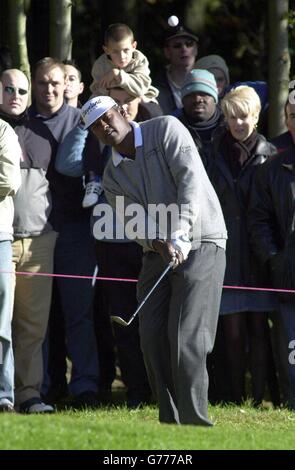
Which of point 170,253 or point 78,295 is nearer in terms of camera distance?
point 170,253

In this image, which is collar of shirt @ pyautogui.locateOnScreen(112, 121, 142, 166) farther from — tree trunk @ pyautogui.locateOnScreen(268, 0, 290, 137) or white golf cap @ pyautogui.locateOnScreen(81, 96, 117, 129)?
tree trunk @ pyautogui.locateOnScreen(268, 0, 290, 137)

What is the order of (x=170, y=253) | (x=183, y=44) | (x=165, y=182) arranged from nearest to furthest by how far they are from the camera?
(x=170, y=253) → (x=165, y=182) → (x=183, y=44)

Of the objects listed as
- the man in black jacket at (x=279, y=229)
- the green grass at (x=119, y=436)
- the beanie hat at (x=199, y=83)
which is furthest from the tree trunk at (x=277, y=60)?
the green grass at (x=119, y=436)

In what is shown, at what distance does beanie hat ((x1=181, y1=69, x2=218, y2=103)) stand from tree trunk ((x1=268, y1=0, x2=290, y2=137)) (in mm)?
1201

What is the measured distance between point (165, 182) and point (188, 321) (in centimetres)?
100

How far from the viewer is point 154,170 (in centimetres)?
1006

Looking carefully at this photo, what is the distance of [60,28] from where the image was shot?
46.2 ft

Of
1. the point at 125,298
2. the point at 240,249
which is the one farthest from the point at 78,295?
the point at 240,249

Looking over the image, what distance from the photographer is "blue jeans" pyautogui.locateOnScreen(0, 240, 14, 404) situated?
445 inches

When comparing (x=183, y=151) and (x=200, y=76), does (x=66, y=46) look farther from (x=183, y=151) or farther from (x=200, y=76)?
(x=183, y=151)

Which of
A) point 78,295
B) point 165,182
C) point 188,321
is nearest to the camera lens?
point 188,321

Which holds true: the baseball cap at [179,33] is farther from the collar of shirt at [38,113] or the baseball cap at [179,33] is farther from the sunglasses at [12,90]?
the sunglasses at [12,90]

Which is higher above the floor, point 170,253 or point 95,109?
point 95,109

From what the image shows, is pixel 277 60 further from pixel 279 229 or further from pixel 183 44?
pixel 279 229
